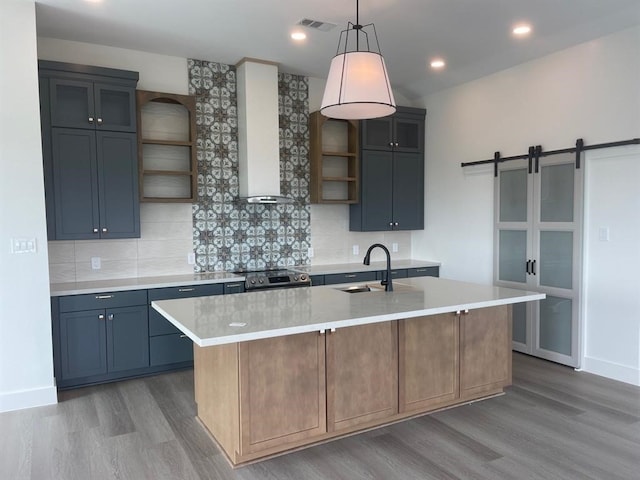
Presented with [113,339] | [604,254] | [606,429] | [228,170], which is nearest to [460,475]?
[606,429]

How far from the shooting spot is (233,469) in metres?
2.70

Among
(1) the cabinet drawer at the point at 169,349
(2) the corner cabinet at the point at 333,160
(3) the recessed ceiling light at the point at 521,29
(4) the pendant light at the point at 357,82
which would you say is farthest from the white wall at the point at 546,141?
(1) the cabinet drawer at the point at 169,349

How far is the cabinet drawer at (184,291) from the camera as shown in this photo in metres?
4.26

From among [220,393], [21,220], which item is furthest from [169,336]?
[220,393]

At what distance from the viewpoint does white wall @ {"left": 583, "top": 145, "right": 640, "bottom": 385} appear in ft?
13.0

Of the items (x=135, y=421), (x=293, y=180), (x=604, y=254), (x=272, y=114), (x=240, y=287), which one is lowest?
(x=135, y=421)

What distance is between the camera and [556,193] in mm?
4547

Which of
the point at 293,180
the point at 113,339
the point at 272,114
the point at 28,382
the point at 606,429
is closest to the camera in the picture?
the point at 606,429

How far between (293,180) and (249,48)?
1.52 metres

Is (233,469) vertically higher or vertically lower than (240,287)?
lower

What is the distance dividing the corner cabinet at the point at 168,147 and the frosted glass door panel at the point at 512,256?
3.24m

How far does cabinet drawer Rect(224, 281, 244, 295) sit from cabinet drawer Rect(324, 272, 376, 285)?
941mm

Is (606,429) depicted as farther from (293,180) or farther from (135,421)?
(293,180)

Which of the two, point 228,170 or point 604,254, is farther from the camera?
point 228,170
